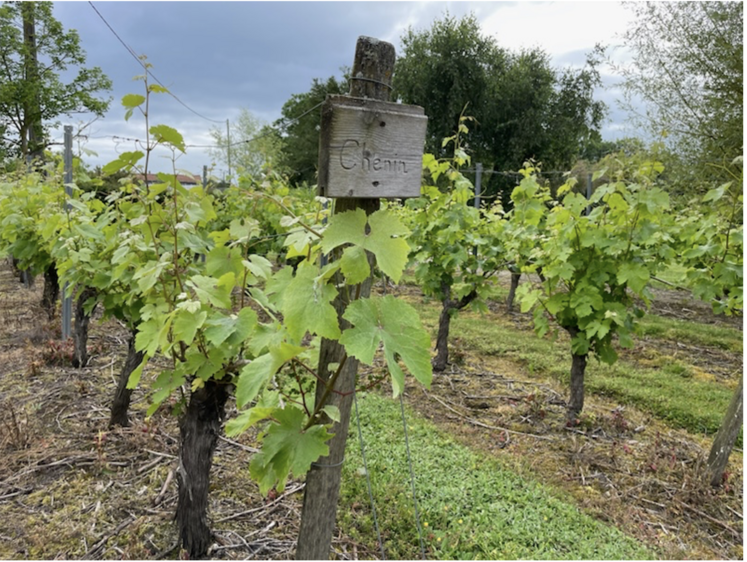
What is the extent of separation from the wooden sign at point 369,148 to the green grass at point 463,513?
5.87 ft

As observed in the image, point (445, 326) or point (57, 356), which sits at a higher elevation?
point (445, 326)

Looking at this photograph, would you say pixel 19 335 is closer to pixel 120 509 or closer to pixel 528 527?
pixel 120 509

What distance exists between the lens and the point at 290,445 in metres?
1.33

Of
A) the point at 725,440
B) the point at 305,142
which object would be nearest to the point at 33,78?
the point at 305,142

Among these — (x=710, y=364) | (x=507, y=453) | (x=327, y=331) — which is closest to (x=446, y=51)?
(x=710, y=364)

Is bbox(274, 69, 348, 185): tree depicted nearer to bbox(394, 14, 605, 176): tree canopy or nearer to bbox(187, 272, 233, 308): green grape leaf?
bbox(394, 14, 605, 176): tree canopy

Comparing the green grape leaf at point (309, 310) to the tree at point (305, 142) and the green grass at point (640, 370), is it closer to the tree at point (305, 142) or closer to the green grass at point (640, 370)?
the green grass at point (640, 370)

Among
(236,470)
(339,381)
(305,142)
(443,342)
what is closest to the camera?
(339,381)

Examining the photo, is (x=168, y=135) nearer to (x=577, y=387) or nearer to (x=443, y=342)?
(x=577, y=387)

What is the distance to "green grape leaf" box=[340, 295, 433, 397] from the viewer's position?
1108 mm

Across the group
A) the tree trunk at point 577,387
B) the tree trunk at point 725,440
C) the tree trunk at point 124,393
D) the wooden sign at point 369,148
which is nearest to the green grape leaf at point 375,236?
the wooden sign at point 369,148

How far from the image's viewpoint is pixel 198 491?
86.5 inches

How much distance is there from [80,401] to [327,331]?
3.35m

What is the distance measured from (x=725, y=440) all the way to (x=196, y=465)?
10.0 feet
